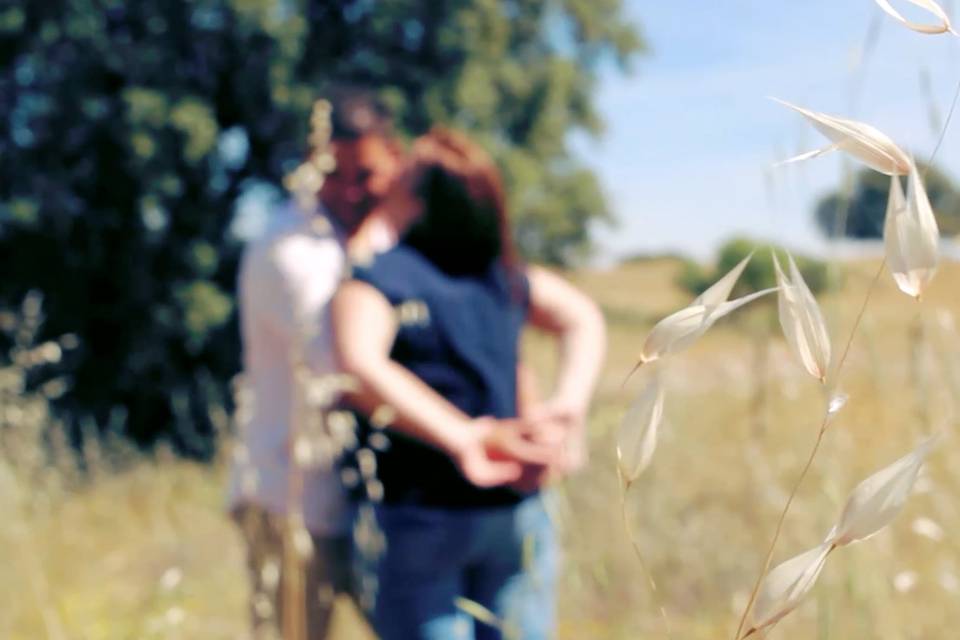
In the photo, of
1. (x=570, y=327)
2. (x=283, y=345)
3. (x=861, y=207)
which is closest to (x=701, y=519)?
(x=570, y=327)

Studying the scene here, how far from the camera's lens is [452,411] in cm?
196

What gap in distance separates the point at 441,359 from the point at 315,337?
0.89ft

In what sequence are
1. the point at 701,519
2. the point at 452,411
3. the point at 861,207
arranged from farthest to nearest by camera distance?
the point at 701,519 < the point at 452,411 < the point at 861,207

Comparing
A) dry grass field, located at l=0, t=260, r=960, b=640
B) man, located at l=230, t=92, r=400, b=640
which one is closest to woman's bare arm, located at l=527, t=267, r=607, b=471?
dry grass field, located at l=0, t=260, r=960, b=640

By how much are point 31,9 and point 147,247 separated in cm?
248

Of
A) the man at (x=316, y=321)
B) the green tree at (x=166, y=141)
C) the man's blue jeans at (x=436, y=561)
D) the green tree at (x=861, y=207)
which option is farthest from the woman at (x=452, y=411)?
the green tree at (x=166, y=141)

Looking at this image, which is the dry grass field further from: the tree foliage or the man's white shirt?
the man's white shirt

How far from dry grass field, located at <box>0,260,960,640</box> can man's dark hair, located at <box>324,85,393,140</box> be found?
756mm

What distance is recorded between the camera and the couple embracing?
6.35 feet

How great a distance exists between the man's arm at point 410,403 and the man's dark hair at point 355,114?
41 cm

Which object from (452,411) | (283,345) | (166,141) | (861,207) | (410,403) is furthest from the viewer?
(166,141)

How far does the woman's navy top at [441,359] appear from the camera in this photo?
77.6 inches

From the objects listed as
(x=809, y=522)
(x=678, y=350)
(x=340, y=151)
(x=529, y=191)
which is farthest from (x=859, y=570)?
(x=529, y=191)

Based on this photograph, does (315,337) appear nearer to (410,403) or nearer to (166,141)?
(410,403)
